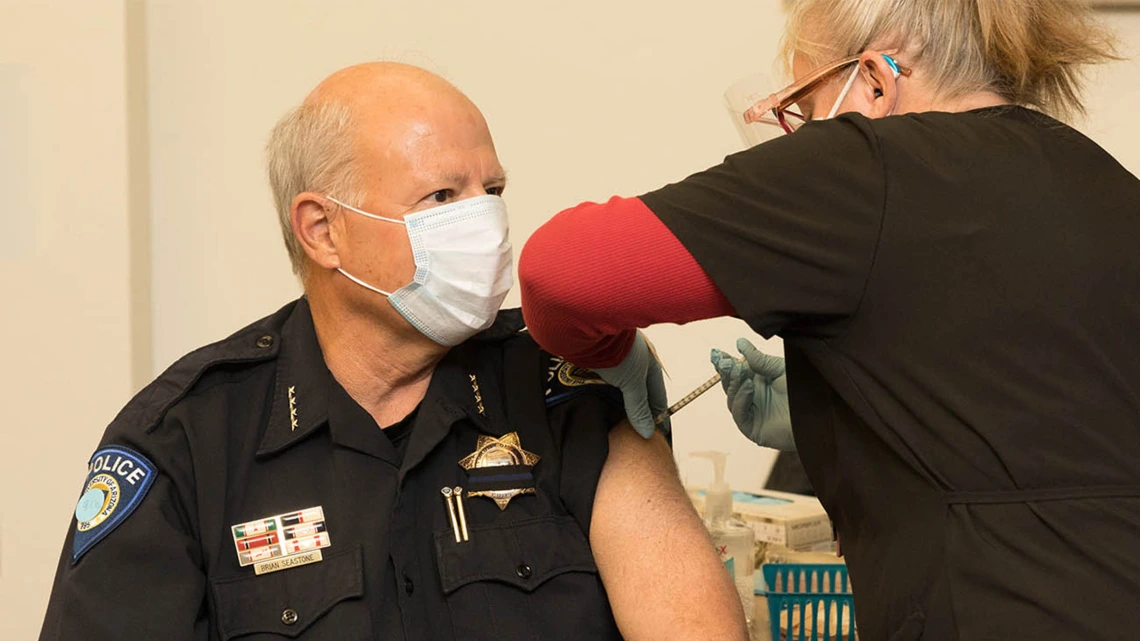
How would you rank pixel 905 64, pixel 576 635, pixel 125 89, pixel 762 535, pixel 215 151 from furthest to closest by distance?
1. pixel 215 151
2. pixel 125 89
3. pixel 762 535
4. pixel 576 635
5. pixel 905 64

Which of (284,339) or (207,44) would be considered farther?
(207,44)

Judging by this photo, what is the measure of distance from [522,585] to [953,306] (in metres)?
0.83

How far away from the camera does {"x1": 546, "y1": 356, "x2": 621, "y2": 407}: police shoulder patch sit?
1.86 metres

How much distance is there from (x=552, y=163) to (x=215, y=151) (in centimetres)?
99

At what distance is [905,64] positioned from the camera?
140 centimetres

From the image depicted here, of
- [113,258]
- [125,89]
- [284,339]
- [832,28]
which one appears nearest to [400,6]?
[125,89]

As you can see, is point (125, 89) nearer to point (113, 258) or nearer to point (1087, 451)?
point (113, 258)

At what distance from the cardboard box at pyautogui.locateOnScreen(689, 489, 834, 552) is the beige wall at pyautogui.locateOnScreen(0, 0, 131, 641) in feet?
5.53

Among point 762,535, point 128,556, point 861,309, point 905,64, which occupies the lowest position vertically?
point 762,535

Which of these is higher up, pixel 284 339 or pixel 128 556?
pixel 284 339

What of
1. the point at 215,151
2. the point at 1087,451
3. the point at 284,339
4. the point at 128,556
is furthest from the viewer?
the point at 215,151

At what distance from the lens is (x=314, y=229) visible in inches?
73.7

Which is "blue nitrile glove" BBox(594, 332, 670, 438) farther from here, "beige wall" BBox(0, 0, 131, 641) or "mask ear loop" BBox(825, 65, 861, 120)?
"beige wall" BBox(0, 0, 131, 641)

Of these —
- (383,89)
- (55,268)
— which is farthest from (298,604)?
(55,268)
